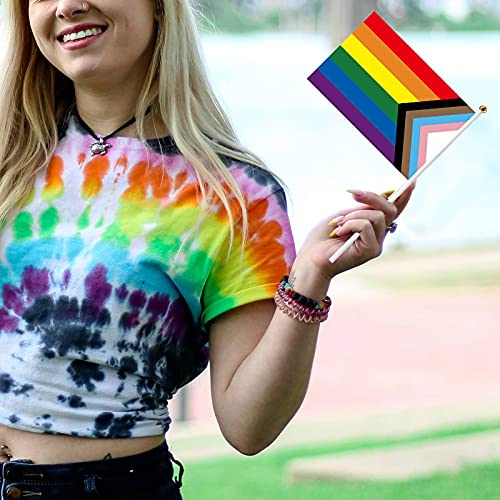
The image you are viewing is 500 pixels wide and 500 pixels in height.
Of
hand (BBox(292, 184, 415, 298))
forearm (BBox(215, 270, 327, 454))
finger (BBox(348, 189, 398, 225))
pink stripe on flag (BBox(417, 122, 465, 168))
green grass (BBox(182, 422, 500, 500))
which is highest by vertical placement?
pink stripe on flag (BBox(417, 122, 465, 168))

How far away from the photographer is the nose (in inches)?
67.5

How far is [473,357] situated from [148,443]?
23.8ft

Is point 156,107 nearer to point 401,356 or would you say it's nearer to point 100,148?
point 100,148

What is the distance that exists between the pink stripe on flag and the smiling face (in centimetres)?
45

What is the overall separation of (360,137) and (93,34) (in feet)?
38.8

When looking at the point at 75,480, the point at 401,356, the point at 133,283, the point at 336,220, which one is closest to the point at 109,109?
the point at 133,283

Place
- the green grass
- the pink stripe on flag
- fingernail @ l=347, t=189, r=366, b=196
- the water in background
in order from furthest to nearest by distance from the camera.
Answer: the water in background
the green grass
the pink stripe on flag
fingernail @ l=347, t=189, r=366, b=196

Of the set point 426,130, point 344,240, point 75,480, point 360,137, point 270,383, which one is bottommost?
point 360,137

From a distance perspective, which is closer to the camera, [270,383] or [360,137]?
[270,383]

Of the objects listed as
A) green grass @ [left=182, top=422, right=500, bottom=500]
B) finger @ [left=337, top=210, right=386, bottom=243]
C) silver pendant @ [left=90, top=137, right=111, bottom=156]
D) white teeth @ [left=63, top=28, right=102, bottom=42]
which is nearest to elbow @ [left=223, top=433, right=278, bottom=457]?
finger @ [left=337, top=210, right=386, bottom=243]

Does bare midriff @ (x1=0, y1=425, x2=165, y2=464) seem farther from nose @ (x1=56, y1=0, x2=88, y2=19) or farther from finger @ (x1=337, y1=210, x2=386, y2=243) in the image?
nose @ (x1=56, y1=0, x2=88, y2=19)

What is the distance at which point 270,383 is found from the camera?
1.64m

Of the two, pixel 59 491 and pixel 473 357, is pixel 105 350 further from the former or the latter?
pixel 473 357

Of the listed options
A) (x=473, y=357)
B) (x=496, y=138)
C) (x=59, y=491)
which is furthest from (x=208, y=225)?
(x=496, y=138)
